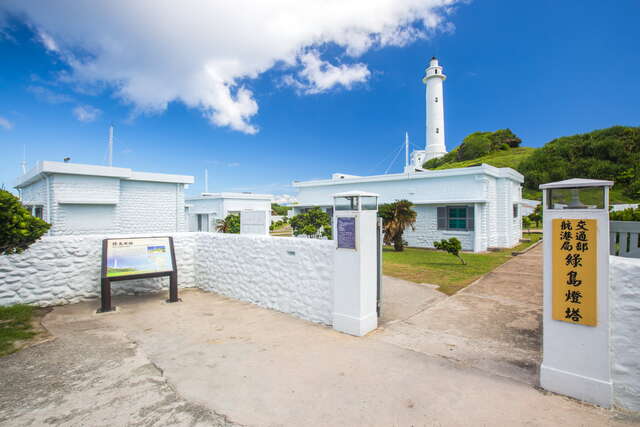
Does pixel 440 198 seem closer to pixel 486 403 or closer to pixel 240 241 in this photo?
pixel 240 241

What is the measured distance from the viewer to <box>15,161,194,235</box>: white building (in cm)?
1160

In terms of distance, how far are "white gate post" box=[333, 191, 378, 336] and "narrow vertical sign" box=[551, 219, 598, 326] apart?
8.03 feet

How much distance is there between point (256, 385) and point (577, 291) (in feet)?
11.6

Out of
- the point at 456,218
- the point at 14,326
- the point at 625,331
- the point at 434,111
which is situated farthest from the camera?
the point at 434,111

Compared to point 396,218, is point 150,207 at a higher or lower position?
higher

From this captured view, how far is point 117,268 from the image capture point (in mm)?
6949

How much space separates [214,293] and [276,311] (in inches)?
93.4

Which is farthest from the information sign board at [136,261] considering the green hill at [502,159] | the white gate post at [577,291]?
the green hill at [502,159]

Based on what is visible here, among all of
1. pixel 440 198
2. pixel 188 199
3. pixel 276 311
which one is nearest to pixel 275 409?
pixel 276 311

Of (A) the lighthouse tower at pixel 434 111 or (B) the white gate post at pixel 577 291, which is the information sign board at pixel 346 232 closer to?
(B) the white gate post at pixel 577 291

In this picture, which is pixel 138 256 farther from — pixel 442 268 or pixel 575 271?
pixel 442 268

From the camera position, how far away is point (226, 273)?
7875 millimetres

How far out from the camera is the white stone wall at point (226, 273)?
19.4ft

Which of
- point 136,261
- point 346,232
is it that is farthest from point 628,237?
point 136,261
